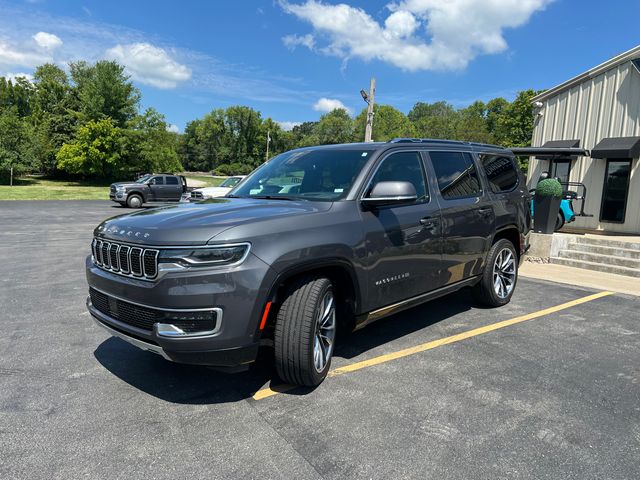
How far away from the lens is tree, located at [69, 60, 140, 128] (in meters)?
42.5

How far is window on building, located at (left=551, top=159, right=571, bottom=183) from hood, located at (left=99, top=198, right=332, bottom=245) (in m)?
11.6

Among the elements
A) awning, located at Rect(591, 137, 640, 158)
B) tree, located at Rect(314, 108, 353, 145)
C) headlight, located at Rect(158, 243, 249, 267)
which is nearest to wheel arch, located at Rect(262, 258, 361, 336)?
headlight, located at Rect(158, 243, 249, 267)

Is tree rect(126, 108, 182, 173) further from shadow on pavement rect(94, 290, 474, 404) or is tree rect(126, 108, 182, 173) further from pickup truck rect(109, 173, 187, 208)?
shadow on pavement rect(94, 290, 474, 404)

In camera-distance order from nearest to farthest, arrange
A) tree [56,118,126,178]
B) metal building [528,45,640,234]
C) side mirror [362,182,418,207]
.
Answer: side mirror [362,182,418,207] → metal building [528,45,640,234] → tree [56,118,126,178]

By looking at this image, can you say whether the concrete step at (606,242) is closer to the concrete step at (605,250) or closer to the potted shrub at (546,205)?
the concrete step at (605,250)

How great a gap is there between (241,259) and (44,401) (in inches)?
71.7

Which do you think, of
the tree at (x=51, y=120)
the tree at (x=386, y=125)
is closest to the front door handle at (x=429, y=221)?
the tree at (x=51, y=120)

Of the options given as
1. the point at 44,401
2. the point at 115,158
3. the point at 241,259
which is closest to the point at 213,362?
the point at 241,259

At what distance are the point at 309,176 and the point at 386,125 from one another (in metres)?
86.8

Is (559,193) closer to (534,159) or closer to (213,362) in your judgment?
(534,159)

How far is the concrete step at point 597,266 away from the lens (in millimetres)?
8492

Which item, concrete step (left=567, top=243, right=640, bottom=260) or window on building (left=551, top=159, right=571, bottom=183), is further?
window on building (left=551, top=159, right=571, bottom=183)

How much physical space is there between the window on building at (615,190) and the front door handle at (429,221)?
985 cm

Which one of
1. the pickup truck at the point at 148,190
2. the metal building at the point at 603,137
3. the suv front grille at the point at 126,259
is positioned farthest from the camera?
the pickup truck at the point at 148,190
